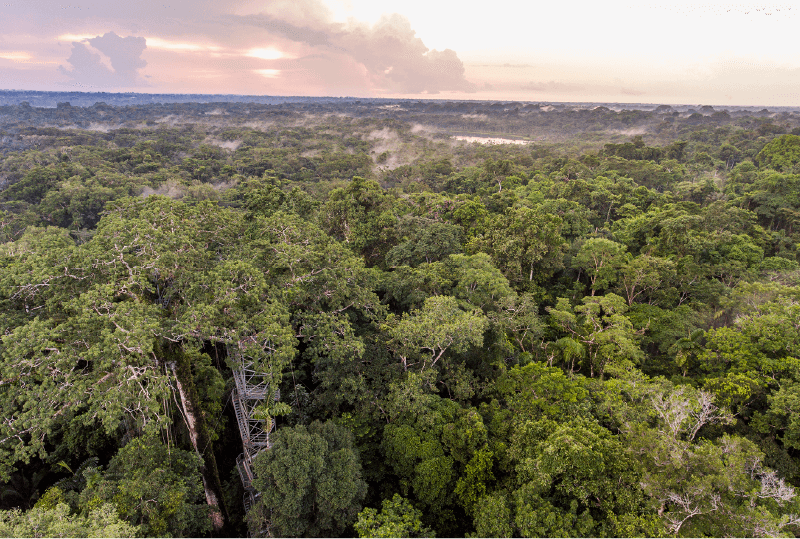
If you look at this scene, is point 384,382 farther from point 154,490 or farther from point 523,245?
point 523,245

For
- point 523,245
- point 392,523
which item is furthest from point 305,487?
point 523,245

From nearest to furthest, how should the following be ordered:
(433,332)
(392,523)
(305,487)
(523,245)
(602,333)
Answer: (392,523)
(305,487)
(433,332)
(602,333)
(523,245)

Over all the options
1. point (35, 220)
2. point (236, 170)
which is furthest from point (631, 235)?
point (236, 170)

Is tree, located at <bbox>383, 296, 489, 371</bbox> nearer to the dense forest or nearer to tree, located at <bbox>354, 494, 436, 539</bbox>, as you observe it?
the dense forest

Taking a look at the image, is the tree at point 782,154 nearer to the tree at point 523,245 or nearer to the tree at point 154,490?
the tree at point 523,245

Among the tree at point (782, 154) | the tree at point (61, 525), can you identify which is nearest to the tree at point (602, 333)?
the tree at point (61, 525)

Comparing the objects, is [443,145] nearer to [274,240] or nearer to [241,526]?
[274,240]

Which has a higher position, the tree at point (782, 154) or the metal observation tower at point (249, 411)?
the tree at point (782, 154)
